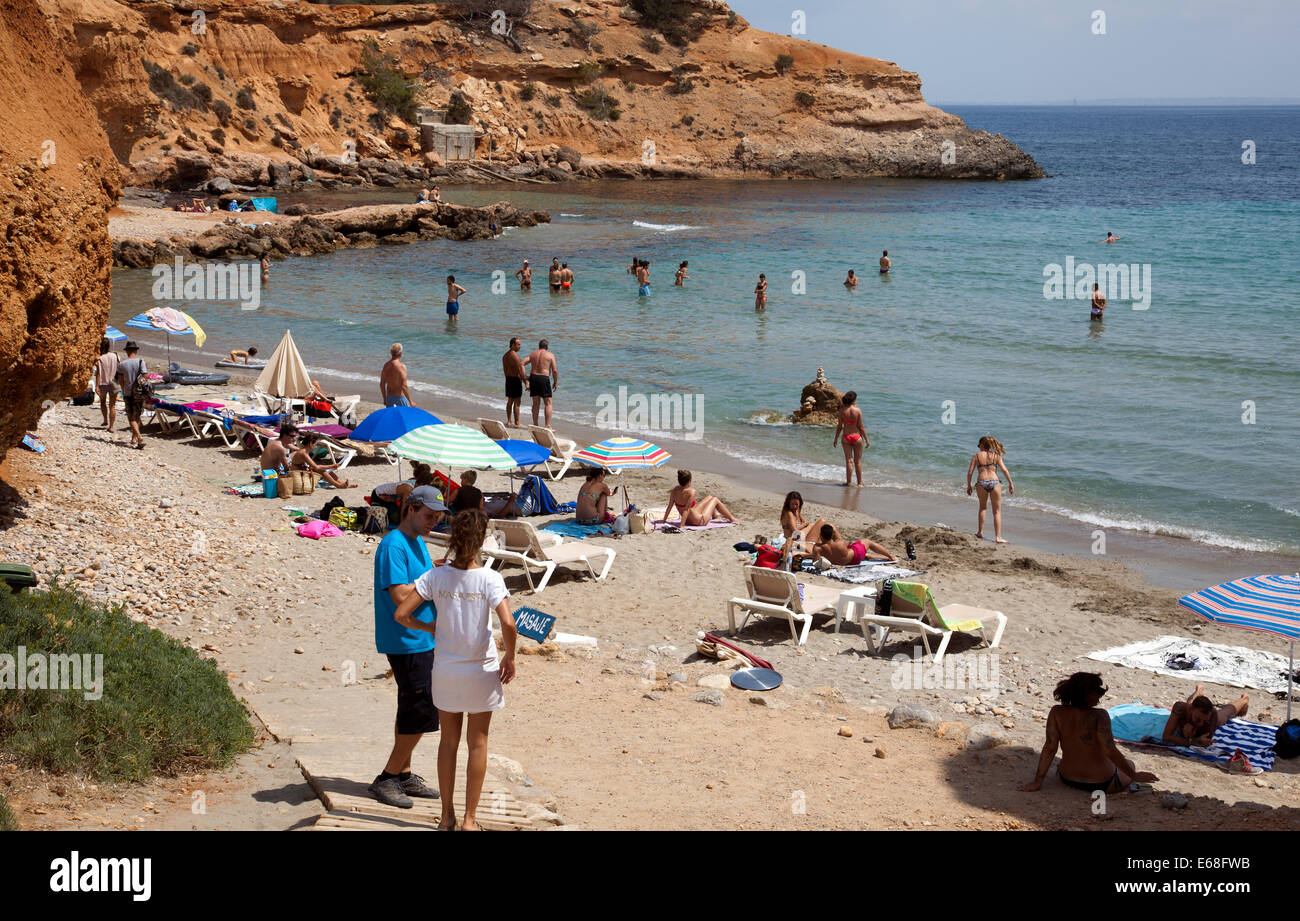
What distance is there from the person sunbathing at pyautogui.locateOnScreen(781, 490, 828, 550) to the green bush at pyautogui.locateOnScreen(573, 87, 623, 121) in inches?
3060

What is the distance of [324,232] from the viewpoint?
1713 inches

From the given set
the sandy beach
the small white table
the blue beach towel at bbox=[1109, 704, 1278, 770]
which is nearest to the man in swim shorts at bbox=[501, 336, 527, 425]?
the sandy beach

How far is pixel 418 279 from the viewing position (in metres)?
37.4

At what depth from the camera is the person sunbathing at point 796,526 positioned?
12477mm

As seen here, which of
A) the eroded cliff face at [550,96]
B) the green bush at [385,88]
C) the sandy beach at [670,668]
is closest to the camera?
the sandy beach at [670,668]

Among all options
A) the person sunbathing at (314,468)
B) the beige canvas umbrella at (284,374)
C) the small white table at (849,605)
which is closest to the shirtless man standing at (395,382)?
the beige canvas umbrella at (284,374)

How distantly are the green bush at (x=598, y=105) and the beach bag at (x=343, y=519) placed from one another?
254 ft

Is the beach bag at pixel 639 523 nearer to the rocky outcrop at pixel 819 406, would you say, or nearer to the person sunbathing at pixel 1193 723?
the person sunbathing at pixel 1193 723

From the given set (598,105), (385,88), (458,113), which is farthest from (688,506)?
(598,105)

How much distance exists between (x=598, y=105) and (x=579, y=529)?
7841cm

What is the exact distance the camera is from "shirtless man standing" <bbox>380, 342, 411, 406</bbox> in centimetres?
1722

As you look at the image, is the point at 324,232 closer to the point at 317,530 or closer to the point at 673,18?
the point at 317,530
